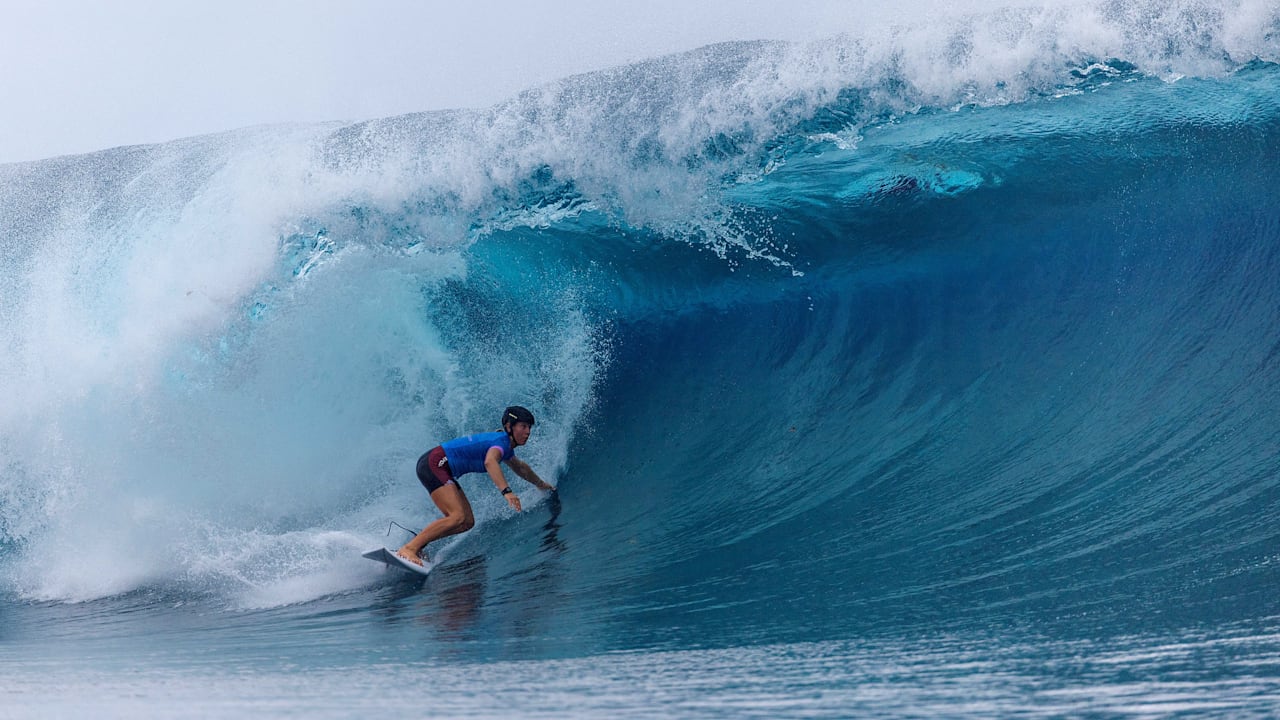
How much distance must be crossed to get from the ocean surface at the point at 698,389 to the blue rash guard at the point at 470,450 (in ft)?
1.69

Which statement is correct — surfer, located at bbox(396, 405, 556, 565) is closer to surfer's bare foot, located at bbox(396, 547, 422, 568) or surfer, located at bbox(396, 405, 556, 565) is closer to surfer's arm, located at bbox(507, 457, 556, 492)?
surfer's arm, located at bbox(507, 457, 556, 492)

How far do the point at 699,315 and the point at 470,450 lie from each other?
3.23 meters

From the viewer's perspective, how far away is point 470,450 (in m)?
5.67

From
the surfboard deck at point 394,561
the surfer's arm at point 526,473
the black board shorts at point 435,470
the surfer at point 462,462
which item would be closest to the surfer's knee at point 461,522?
the surfer at point 462,462

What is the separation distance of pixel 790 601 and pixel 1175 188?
6488 millimetres

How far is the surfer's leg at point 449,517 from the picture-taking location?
17.5ft

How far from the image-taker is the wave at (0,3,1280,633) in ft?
17.0

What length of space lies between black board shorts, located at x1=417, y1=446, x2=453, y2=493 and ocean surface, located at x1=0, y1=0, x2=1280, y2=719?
1.50 ft

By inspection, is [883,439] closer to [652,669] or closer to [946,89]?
[652,669]

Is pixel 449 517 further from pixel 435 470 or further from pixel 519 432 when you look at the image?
pixel 519 432

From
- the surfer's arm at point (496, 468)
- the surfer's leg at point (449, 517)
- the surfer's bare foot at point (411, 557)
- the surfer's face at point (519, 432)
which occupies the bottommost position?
the surfer's bare foot at point (411, 557)

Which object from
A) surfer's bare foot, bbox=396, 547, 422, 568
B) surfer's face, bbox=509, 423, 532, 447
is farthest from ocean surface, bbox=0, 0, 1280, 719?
surfer's face, bbox=509, 423, 532, 447

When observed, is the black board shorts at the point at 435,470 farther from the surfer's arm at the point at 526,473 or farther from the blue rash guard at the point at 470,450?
the surfer's arm at the point at 526,473

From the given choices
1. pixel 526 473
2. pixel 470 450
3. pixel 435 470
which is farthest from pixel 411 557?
pixel 526 473
